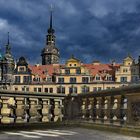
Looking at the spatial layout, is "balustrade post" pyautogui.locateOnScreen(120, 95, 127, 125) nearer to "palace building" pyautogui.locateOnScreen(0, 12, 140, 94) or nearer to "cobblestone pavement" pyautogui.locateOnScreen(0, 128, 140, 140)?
"cobblestone pavement" pyautogui.locateOnScreen(0, 128, 140, 140)

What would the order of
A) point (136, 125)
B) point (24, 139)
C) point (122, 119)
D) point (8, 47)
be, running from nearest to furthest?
point (24, 139) → point (136, 125) → point (122, 119) → point (8, 47)

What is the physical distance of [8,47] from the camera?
9412 centimetres

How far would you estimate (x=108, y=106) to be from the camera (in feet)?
27.5

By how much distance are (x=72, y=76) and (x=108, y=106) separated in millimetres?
65245

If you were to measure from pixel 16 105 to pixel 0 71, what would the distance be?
78.9 metres

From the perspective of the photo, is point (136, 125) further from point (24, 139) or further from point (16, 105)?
point (16, 105)

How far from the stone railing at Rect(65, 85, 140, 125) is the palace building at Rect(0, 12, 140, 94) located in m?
60.9

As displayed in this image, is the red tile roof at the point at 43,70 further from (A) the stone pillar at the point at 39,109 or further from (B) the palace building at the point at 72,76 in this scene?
(A) the stone pillar at the point at 39,109

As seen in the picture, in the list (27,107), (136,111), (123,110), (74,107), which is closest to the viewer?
(136,111)

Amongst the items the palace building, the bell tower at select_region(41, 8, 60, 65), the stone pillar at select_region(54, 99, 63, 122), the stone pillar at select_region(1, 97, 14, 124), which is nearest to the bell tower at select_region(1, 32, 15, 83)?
the palace building

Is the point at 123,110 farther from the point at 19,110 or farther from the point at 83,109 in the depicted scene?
the point at 83,109

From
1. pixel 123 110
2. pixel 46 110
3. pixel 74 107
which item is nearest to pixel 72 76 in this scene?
pixel 74 107

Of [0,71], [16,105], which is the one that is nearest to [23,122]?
[16,105]

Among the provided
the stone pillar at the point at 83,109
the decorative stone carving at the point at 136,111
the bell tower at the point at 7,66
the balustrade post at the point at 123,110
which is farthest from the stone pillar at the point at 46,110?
the bell tower at the point at 7,66
